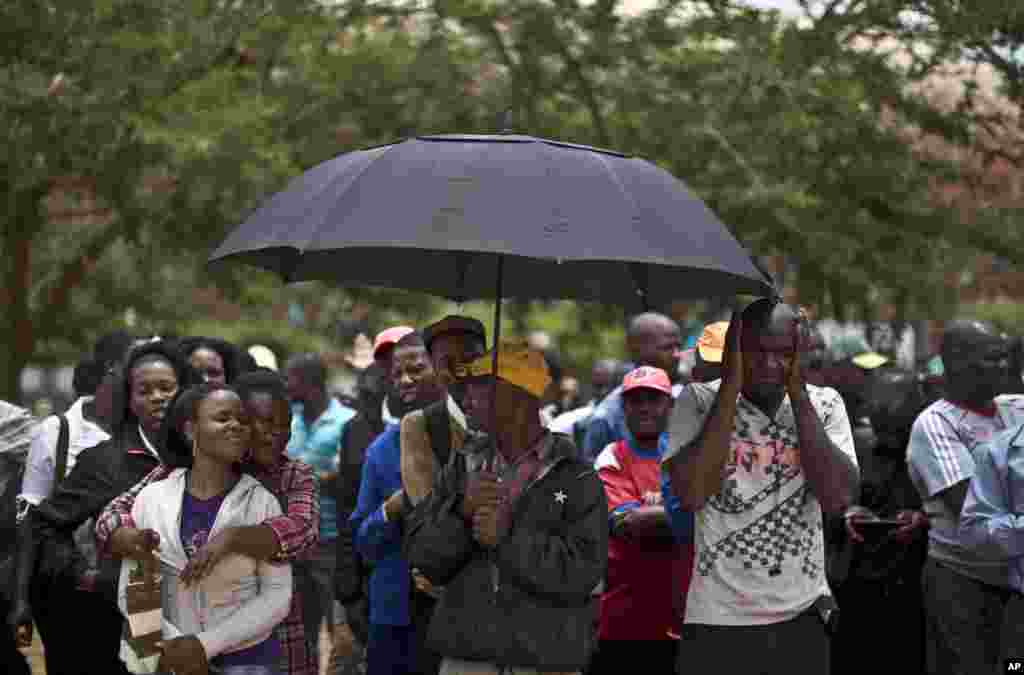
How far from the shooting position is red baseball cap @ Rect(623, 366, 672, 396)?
25.1ft

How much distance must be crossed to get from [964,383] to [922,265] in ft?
30.1

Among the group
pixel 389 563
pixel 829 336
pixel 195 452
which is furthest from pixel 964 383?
pixel 829 336

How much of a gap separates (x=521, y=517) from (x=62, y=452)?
2745 millimetres

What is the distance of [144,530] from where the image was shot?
6.34 m

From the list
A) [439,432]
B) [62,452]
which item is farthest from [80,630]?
[439,432]

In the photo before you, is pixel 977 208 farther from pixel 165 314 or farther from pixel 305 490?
pixel 165 314

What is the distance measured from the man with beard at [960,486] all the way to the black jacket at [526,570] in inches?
89.1

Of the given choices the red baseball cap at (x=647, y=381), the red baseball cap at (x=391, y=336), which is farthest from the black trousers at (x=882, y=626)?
the red baseball cap at (x=391, y=336)

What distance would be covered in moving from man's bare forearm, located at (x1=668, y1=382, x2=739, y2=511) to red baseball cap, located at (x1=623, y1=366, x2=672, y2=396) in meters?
1.54

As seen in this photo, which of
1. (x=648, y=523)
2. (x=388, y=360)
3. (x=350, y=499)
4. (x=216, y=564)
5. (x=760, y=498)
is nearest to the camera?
(x=760, y=498)

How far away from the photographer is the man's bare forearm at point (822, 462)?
601 centimetres

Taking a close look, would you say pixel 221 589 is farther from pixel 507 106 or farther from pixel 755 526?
pixel 507 106

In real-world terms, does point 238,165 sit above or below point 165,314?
above

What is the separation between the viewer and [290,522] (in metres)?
6.44
